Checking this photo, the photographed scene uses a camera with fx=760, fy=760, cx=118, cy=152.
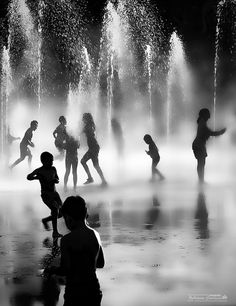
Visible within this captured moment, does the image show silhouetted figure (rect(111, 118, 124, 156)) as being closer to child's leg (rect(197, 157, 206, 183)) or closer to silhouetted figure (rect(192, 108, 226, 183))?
child's leg (rect(197, 157, 206, 183))

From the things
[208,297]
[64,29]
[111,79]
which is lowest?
[208,297]

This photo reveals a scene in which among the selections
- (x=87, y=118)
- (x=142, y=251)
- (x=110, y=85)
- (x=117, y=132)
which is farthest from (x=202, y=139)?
(x=110, y=85)

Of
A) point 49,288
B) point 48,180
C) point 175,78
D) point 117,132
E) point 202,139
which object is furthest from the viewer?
point 175,78

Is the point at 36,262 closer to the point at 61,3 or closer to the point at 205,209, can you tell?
the point at 205,209

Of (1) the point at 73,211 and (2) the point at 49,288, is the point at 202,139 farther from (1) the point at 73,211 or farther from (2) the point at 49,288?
(1) the point at 73,211

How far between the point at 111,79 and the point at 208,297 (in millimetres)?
44557

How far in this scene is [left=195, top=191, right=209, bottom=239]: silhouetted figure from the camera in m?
10.1

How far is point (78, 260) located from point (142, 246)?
438 centimetres

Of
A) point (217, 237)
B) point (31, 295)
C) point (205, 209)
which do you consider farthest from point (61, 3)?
point (31, 295)

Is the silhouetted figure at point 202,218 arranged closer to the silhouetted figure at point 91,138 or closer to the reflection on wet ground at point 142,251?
the reflection on wet ground at point 142,251

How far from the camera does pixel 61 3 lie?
4906 cm

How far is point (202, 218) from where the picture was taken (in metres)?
11.8

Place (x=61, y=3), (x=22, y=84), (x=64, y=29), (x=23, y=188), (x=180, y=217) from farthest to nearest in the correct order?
(x=64, y=29)
(x=22, y=84)
(x=61, y=3)
(x=23, y=188)
(x=180, y=217)

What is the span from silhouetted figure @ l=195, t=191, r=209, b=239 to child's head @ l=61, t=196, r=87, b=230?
5.14 metres
